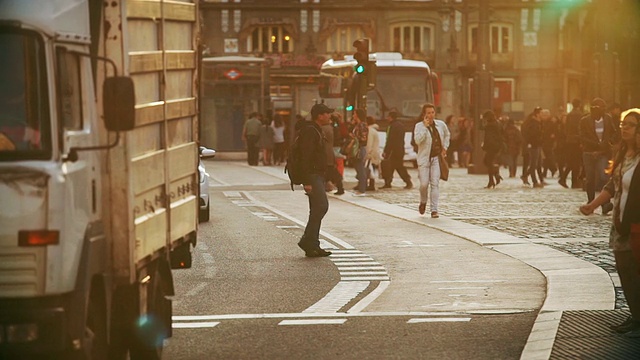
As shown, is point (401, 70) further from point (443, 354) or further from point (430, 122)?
point (443, 354)

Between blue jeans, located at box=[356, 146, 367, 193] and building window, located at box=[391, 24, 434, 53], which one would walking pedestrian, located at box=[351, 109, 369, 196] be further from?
building window, located at box=[391, 24, 434, 53]

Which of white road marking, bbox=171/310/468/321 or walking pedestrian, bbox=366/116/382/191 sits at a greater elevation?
white road marking, bbox=171/310/468/321

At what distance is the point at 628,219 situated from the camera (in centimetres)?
1022

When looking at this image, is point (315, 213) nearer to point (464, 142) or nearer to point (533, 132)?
point (533, 132)

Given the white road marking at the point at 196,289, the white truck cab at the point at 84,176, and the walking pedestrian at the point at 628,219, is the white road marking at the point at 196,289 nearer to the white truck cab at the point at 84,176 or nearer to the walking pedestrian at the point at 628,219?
the white truck cab at the point at 84,176

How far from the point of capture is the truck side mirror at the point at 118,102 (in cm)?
729

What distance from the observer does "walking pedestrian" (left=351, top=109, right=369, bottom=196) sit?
30906mm

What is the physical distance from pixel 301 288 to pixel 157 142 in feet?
17.0

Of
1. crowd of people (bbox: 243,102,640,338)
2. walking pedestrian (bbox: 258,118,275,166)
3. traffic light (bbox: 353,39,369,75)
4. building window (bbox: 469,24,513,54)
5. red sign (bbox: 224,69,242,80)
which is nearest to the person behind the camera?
crowd of people (bbox: 243,102,640,338)

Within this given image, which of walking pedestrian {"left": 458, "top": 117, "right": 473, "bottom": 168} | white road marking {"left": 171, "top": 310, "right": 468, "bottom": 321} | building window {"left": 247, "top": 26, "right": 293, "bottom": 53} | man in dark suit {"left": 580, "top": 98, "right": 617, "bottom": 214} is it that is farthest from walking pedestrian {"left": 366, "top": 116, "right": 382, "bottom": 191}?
building window {"left": 247, "top": 26, "right": 293, "bottom": 53}

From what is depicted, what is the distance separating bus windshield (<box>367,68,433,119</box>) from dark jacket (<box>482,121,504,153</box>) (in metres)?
11.1

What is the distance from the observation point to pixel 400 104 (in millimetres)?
46312

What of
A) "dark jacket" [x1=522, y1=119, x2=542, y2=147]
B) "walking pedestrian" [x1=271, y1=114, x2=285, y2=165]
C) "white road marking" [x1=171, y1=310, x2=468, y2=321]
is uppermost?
"white road marking" [x1=171, y1=310, x2=468, y2=321]

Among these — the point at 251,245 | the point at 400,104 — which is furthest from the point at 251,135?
the point at 251,245
